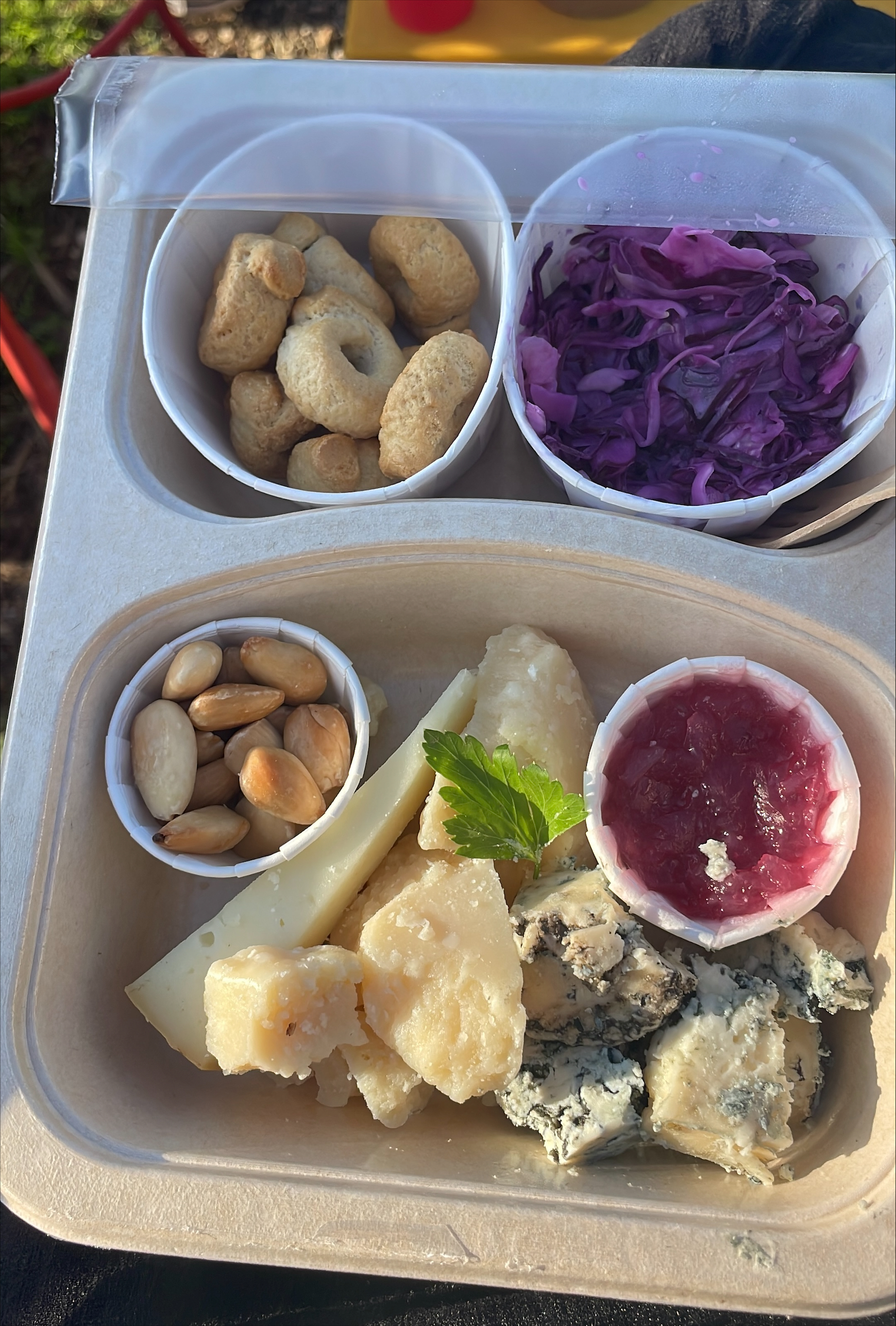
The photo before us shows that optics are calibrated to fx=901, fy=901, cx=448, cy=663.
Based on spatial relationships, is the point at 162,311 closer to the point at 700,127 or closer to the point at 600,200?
the point at 600,200

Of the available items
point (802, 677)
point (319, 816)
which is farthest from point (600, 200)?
point (319, 816)

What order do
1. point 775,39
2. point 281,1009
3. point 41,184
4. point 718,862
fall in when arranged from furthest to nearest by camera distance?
point 41,184 → point 775,39 → point 718,862 → point 281,1009

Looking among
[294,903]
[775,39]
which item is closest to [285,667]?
[294,903]

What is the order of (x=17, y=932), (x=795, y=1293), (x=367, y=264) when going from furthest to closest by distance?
(x=367, y=264)
(x=17, y=932)
(x=795, y=1293)

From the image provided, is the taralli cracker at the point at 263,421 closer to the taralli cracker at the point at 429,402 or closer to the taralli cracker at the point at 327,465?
the taralli cracker at the point at 327,465

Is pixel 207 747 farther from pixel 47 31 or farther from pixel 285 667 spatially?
pixel 47 31
